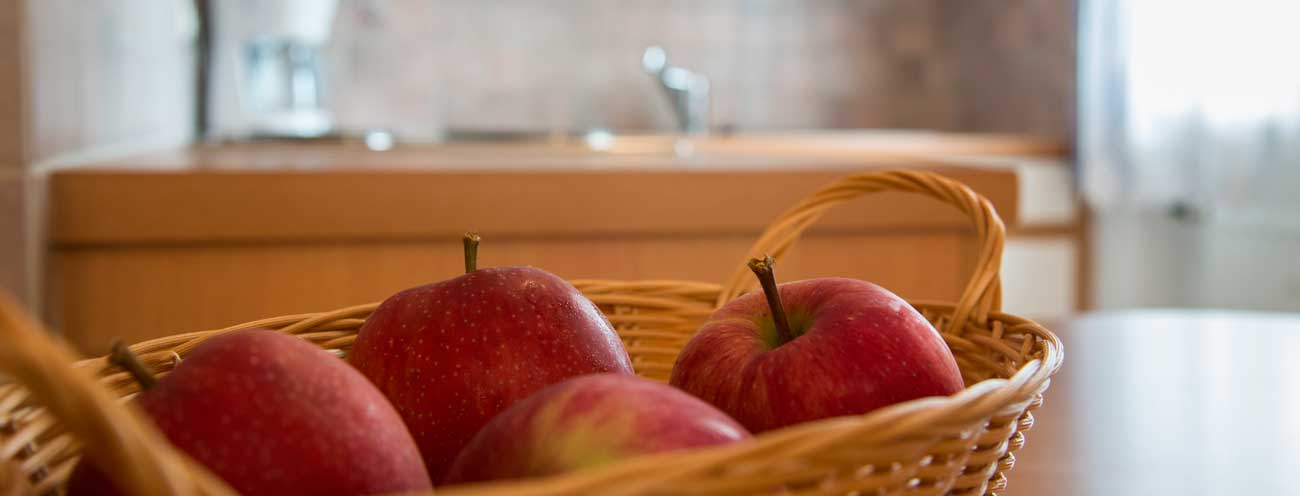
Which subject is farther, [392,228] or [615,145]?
[615,145]

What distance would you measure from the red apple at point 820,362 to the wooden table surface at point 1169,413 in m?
0.14

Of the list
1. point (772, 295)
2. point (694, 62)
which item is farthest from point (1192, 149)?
point (772, 295)

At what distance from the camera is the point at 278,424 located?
0.32 metres

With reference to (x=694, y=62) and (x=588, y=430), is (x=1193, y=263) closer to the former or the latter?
(x=694, y=62)

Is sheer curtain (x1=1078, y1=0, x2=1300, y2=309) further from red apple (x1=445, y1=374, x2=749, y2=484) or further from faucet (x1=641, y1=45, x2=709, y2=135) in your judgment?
red apple (x1=445, y1=374, x2=749, y2=484)

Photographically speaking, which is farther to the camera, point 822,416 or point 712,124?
point 712,124

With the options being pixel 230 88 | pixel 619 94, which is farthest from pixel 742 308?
pixel 619 94

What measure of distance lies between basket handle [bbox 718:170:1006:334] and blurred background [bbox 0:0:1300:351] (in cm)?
46

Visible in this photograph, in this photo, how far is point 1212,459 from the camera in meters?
0.58

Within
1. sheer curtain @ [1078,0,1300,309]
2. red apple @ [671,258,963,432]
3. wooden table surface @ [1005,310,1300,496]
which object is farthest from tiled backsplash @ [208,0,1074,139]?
red apple @ [671,258,963,432]

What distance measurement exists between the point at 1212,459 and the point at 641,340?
0.29 m

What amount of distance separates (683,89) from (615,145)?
1.66 feet

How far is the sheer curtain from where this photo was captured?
78.8 inches

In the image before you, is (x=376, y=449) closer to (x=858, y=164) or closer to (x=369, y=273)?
(x=369, y=273)
